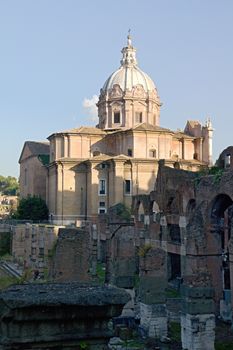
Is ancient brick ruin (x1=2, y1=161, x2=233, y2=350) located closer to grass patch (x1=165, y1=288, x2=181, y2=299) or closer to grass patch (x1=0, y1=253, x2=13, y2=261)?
grass patch (x1=165, y1=288, x2=181, y2=299)

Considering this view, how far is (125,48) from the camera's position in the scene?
171 ft

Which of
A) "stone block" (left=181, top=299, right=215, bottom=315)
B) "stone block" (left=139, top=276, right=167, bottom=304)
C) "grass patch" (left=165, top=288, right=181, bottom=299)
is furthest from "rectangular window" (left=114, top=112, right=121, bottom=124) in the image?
"stone block" (left=181, top=299, right=215, bottom=315)

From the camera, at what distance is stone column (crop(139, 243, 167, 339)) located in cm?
1557

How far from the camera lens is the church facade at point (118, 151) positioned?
40531 millimetres

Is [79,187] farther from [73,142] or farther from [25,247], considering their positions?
[25,247]

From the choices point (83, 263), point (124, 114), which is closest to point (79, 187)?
point (124, 114)

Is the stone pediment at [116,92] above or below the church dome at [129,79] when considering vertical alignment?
below

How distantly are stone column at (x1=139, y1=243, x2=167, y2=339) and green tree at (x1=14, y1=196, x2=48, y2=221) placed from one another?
95.9ft

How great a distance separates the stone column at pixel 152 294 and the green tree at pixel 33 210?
Result: 1151 inches

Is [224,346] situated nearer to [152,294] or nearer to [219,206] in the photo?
[152,294]

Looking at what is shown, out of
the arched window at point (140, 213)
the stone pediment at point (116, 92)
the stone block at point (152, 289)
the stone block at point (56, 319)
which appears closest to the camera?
the stone block at point (56, 319)

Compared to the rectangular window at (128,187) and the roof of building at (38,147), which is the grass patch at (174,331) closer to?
the rectangular window at (128,187)

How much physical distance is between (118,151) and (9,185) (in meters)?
70.6

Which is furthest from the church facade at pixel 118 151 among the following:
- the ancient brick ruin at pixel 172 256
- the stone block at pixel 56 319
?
the stone block at pixel 56 319
